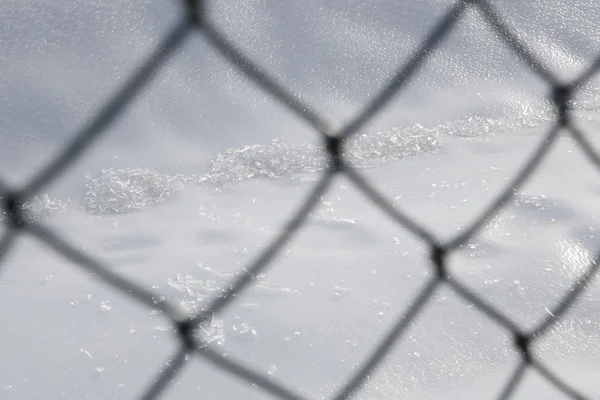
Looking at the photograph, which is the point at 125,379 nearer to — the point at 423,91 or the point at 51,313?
the point at 51,313

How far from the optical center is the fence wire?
506mm

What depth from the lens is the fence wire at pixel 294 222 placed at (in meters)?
0.51

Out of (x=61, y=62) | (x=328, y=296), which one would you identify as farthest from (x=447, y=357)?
(x=61, y=62)

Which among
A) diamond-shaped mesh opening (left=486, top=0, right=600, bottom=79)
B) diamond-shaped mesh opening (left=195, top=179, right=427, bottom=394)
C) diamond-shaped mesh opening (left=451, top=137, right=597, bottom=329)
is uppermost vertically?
diamond-shaped mesh opening (left=486, top=0, right=600, bottom=79)

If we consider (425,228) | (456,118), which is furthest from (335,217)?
(456,118)

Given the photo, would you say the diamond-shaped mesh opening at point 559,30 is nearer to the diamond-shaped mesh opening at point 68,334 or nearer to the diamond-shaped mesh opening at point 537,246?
the diamond-shaped mesh opening at point 537,246

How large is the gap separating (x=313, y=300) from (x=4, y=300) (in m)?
0.21

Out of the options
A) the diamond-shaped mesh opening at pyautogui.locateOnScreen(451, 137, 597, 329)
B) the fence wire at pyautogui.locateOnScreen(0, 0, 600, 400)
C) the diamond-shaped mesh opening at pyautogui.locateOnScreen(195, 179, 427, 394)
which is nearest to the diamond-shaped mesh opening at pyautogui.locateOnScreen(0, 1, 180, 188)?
the fence wire at pyautogui.locateOnScreen(0, 0, 600, 400)

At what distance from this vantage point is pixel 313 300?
55 centimetres

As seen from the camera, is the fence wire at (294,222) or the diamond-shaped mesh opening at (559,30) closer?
the fence wire at (294,222)

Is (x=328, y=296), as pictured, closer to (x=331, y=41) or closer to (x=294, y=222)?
(x=294, y=222)

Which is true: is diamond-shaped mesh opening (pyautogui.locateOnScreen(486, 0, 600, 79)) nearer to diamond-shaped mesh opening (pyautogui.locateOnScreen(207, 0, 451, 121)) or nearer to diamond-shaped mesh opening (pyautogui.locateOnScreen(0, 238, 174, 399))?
diamond-shaped mesh opening (pyautogui.locateOnScreen(207, 0, 451, 121))

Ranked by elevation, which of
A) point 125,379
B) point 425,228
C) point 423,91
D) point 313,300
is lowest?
point 125,379

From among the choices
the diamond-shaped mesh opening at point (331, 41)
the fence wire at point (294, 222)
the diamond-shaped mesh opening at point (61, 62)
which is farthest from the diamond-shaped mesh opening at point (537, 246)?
the diamond-shaped mesh opening at point (61, 62)
